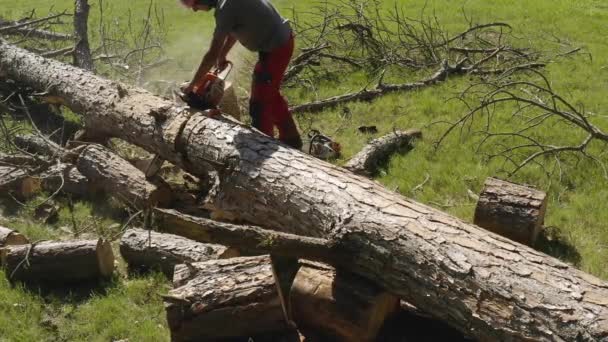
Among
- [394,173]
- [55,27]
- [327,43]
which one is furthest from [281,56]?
[55,27]

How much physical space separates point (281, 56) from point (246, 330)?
2.88 metres

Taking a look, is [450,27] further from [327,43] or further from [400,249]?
[400,249]

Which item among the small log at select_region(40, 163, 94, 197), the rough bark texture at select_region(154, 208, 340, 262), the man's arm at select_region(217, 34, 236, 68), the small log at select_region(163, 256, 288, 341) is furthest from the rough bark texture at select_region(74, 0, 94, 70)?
the small log at select_region(163, 256, 288, 341)

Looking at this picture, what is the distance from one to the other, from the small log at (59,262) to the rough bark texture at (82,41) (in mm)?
3861

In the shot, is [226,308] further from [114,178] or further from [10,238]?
[114,178]

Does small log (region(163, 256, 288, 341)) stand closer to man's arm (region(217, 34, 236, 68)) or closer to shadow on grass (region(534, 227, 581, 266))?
shadow on grass (region(534, 227, 581, 266))

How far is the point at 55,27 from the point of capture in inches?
498

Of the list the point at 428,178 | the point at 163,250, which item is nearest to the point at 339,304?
the point at 163,250

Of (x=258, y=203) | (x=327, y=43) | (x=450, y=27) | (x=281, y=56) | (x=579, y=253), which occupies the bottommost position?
(x=258, y=203)

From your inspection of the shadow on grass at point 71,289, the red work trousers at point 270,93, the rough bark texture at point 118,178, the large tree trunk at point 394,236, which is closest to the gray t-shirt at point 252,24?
the red work trousers at point 270,93

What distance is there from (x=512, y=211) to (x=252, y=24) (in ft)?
8.82

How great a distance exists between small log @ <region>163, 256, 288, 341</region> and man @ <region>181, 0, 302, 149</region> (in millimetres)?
2280

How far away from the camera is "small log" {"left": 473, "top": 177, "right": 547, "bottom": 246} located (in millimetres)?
4594

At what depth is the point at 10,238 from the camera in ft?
16.4
